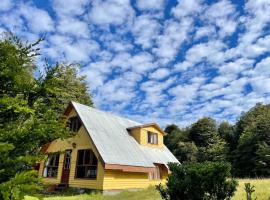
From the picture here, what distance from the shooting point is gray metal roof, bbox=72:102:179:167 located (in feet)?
69.6

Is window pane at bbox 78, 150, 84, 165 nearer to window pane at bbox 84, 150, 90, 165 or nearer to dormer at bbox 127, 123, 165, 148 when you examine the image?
window pane at bbox 84, 150, 90, 165

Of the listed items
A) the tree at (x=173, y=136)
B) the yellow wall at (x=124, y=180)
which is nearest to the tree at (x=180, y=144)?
the tree at (x=173, y=136)

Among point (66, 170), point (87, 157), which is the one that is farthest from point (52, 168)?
point (87, 157)

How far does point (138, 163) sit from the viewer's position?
2319 cm

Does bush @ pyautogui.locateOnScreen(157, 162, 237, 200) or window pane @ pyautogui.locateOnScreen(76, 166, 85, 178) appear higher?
window pane @ pyautogui.locateOnScreen(76, 166, 85, 178)

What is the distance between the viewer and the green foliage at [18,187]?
351cm

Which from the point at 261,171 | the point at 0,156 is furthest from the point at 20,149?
the point at 261,171

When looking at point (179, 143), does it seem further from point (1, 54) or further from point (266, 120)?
point (1, 54)

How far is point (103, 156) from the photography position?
19859mm

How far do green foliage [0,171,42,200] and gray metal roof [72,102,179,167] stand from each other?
15.9m

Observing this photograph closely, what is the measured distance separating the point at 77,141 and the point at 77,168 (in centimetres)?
218

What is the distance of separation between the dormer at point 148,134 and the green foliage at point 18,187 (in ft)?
77.6

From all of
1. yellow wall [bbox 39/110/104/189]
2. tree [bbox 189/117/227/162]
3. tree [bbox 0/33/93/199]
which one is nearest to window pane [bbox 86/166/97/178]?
yellow wall [bbox 39/110/104/189]

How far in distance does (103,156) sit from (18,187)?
16438 mm
